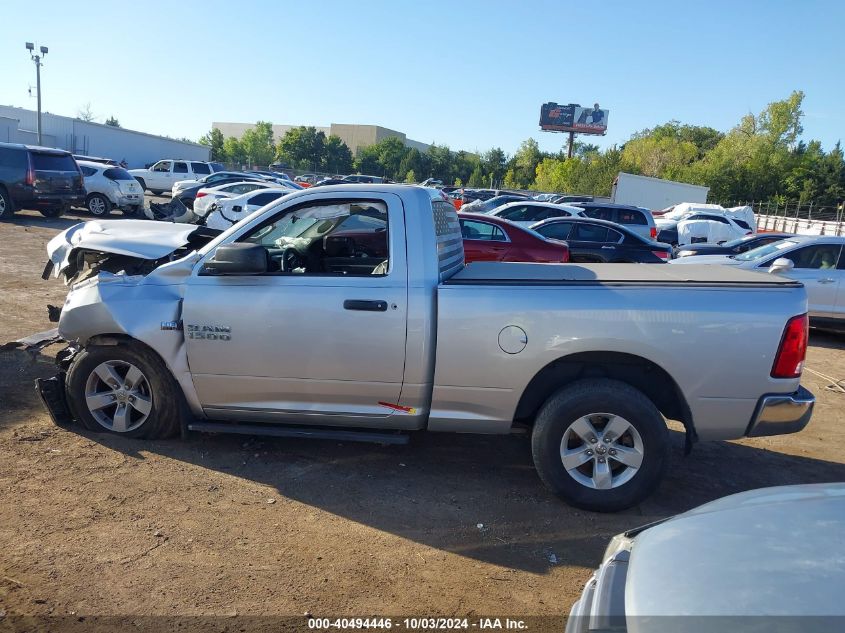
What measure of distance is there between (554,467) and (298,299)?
1.94 m

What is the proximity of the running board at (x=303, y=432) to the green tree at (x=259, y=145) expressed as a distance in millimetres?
93196

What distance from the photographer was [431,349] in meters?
4.19

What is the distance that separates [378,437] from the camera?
14.5 feet

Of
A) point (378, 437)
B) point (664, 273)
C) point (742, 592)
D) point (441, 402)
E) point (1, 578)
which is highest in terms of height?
point (664, 273)

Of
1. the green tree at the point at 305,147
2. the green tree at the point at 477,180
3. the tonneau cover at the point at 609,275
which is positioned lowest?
the tonneau cover at the point at 609,275

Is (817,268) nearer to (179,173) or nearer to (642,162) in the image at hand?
(179,173)

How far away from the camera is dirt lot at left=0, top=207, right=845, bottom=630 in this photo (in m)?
3.24

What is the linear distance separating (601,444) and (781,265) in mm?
6572

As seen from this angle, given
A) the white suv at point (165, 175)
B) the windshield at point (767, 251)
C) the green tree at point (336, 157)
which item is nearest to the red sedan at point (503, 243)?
the windshield at point (767, 251)

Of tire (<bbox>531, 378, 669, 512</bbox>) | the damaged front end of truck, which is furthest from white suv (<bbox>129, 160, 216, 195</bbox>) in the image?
tire (<bbox>531, 378, 669, 512</bbox>)

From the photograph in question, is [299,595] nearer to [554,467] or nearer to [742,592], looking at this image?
[554,467]

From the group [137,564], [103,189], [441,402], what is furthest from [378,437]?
[103,189]

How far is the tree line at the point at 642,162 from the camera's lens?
66938 mm

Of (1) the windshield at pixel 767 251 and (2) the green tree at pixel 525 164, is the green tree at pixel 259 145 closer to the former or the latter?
(2) the green tree at pixel 525 164
